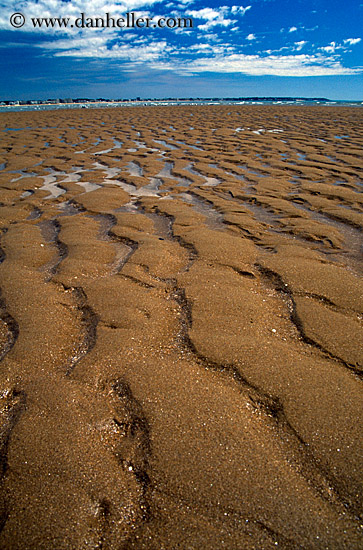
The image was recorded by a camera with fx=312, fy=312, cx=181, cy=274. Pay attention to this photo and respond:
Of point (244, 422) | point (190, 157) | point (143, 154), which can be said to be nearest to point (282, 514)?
point (244, 422)

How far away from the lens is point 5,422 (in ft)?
4.76

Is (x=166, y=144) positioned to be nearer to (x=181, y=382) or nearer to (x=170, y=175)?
(x=170, y=175)

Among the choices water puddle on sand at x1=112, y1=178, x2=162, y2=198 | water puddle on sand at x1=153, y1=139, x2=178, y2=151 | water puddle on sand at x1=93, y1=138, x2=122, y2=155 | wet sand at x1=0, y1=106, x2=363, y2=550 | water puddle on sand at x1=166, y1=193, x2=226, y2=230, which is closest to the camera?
→ wet sand at x1=0, y1=106, x2=363, y2=550

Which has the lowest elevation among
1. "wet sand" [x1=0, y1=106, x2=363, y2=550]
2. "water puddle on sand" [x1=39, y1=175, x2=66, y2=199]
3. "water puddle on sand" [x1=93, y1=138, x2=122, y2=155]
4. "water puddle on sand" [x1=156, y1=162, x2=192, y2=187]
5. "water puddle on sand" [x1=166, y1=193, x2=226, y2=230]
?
"wet sand" [x1=0, y1=106, x2=363, y2=550]

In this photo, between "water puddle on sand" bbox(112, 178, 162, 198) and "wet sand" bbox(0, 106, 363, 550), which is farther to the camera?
"water puddle on sand" bbox(112, 178, 162, 198)

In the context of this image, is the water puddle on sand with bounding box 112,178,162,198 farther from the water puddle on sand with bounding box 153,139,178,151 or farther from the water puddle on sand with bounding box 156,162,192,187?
the water puddle on sand with bounding box 153,139,178,151

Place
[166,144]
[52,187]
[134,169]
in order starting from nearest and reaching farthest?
[52,187]
[134,169]
[166,144]

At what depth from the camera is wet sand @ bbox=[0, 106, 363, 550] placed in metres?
1.11

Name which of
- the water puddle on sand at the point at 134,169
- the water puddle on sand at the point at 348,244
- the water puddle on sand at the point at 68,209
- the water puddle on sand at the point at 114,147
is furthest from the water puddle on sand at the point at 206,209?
the water puddle on sand at the point at 114,147

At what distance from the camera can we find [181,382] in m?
1.64

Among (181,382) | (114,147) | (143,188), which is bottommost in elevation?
(181,382)

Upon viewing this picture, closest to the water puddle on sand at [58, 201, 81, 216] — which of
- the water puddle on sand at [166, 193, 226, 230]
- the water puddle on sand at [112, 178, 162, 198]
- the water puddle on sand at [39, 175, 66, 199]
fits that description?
the water puddle on sand at [39, 175, 66, 199]

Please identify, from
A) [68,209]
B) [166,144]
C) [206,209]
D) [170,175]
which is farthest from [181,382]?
[166,144]

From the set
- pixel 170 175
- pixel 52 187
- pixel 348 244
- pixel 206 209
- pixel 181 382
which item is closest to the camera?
pixel 181 382
